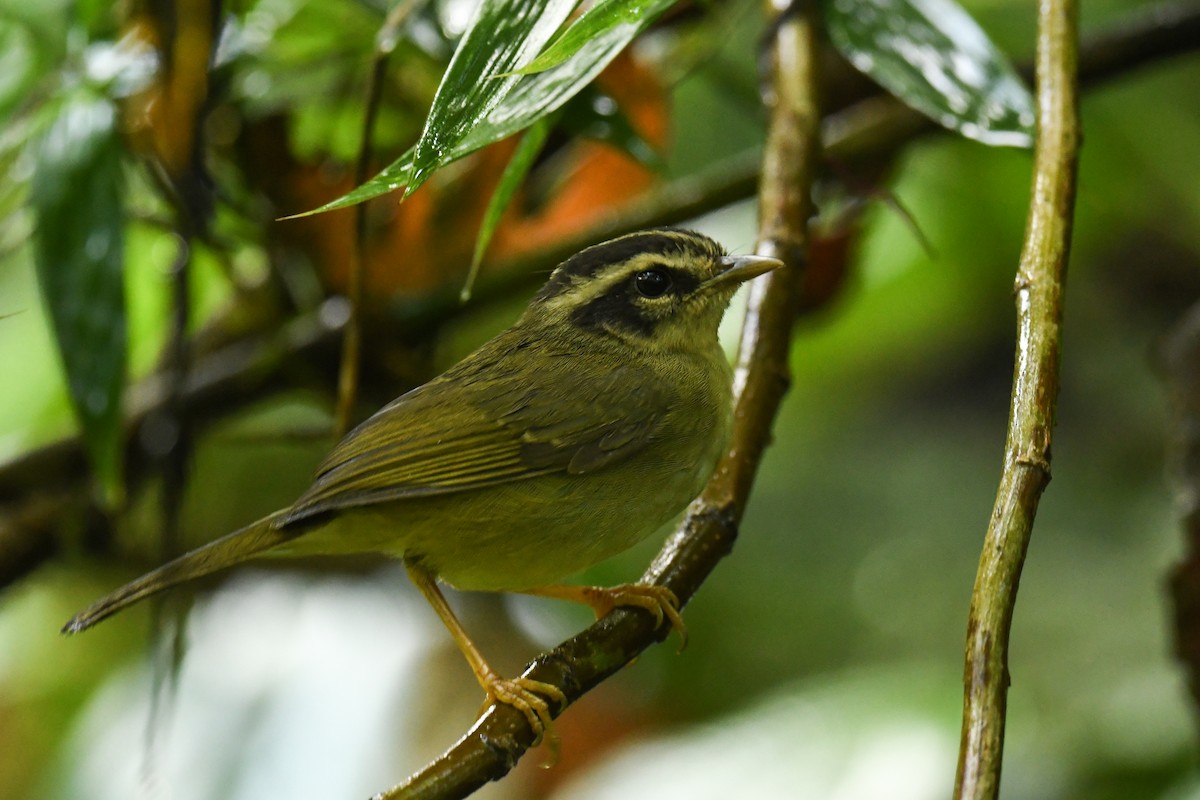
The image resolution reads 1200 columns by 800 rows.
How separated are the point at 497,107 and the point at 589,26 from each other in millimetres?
174

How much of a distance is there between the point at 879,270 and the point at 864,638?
1315 mm

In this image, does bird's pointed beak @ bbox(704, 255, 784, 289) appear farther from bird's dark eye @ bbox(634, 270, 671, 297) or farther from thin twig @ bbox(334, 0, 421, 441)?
thin twig @ bbox(334, 0, 421, 441)

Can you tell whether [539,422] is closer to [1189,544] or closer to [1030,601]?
[1189,544]

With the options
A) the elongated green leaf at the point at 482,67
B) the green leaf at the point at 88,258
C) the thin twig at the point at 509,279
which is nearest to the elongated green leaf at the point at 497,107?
the elongated green leaf at the point at 482,67

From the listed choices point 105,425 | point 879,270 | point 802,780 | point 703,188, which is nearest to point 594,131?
point 703,188

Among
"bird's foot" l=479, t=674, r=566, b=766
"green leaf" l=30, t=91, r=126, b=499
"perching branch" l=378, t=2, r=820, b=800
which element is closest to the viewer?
"perching branch" l=378, t=2, r=820, b=800

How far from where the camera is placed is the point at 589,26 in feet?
4.85

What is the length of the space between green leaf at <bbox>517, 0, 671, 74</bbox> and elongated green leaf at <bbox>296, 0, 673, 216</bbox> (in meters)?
0.02

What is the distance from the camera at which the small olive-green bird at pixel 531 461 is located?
234 centimetres

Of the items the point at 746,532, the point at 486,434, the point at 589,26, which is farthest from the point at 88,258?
the point at 746,532

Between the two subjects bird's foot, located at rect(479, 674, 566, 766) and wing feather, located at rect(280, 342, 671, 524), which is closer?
bird's foot, located at rect(479, 674, 566, 766)

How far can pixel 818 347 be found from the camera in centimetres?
471

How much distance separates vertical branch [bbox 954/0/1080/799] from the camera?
1.22 meters

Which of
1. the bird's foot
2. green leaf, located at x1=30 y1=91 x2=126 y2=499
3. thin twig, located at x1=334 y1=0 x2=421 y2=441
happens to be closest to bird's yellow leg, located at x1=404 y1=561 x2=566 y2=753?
the bird's foot
